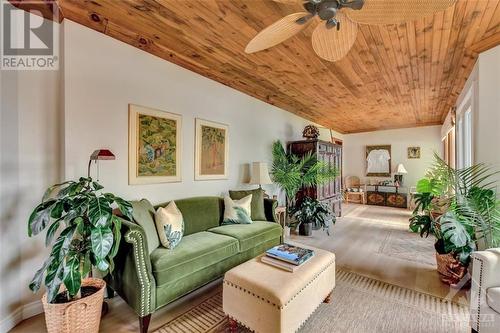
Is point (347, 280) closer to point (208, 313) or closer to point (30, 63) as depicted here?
point (208, 313)

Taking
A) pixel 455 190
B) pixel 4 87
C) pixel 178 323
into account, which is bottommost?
pixel 178 323

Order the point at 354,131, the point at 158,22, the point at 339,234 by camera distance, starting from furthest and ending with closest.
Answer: the point at 354,131
the point at 339,234
the point at 158,22

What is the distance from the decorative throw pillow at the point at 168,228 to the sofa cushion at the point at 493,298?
94.7 inches

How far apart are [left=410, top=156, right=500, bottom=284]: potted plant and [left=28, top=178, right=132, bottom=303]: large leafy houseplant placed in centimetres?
297

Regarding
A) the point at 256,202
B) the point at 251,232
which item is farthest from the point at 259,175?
the point at 251,232

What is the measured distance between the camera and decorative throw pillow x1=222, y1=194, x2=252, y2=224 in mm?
3002

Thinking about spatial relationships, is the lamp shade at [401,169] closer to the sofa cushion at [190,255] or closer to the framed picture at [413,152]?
the framed picture at [413,152]

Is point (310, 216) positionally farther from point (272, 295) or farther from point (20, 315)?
point (20, 315)

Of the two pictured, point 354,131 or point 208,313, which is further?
point 354,131

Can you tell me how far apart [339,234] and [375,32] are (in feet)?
10.8

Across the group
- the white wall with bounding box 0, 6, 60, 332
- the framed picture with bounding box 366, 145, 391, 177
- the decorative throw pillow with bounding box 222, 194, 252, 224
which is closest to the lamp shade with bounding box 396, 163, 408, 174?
the framed picture with bounding box 366, 145, 391, 177

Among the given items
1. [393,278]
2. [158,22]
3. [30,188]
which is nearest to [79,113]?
[30,188]

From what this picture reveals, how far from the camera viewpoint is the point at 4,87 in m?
1.76

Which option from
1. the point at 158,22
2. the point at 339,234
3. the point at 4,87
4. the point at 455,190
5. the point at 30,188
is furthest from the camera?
the point at 339,234
